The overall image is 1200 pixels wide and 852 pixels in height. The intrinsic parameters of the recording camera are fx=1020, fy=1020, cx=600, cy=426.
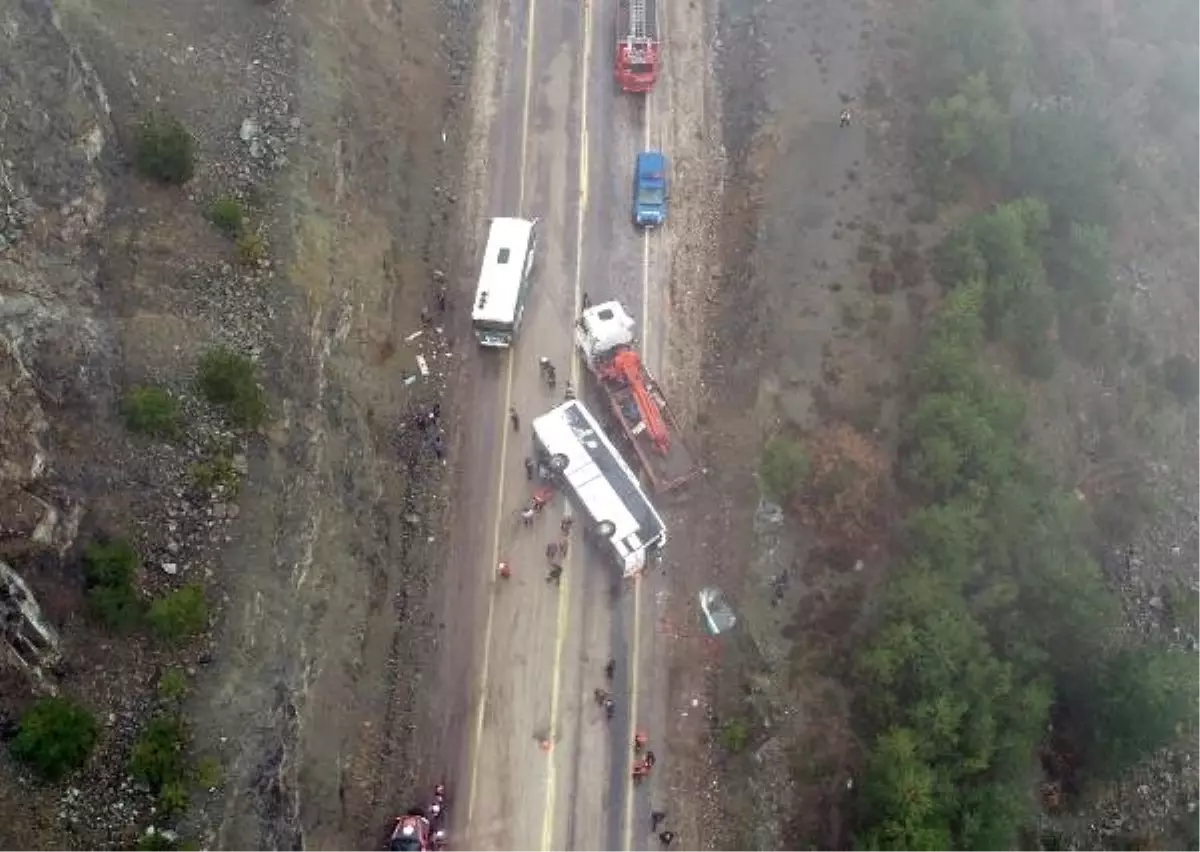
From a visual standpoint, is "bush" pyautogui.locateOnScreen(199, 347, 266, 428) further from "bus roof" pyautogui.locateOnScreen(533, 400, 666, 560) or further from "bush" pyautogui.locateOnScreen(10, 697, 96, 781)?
"bus roof" pyautogui.locateOnScreen(533, 400, 666, 560)

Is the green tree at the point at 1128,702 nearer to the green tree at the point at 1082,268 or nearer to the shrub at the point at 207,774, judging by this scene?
the green tree at the point at 1082,268

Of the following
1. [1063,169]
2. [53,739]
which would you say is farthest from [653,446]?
[1063,169]

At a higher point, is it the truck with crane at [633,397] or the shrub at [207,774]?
the truck with crane at [633,397]

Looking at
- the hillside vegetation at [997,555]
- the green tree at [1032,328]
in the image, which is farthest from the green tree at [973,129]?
the green tree at [1032,328]

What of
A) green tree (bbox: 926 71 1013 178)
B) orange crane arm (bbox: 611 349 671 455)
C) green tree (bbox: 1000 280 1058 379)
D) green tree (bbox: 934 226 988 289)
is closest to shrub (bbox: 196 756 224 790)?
orange crane arm (bbox: 611 349 671 455)

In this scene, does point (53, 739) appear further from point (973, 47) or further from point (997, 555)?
point (973, 47)

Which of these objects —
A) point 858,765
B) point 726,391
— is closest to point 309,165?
point 726,391
